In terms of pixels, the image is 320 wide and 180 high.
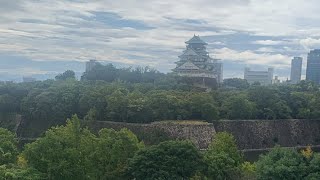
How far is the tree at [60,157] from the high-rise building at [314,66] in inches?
3195

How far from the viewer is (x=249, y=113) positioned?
3753 cm

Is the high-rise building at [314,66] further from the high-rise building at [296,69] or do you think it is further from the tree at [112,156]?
the tree at [112,156]

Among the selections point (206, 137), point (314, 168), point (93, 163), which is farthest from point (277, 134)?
point (93, 163)

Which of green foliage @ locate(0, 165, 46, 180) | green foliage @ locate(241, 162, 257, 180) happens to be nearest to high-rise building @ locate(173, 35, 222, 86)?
green foliage @ locate(241, 162, 257, 180)

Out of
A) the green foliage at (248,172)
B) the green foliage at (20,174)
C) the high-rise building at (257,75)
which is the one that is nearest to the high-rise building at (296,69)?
the high-rise building at (257,75)

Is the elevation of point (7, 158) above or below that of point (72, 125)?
below

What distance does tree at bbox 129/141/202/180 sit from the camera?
1738 centimetres

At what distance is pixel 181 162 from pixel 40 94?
2318 centimetres

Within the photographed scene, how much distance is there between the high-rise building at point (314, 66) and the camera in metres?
91.2

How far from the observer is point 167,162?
704 inches

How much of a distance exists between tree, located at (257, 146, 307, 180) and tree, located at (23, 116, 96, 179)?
6493 millimetres

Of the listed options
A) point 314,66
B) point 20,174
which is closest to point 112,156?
point 20,174

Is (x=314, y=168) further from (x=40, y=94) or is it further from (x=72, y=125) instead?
(x=40, y=94)

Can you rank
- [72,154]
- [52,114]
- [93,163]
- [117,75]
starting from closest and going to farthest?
1. [72,154]
2. [93,163]
3. [52,114]
4. [117,75]
